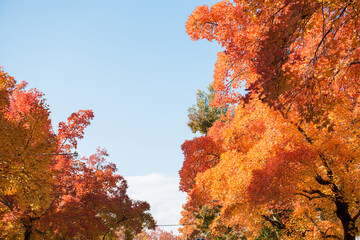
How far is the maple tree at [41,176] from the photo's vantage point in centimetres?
1127

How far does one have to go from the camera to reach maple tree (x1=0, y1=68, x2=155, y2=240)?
11.3m

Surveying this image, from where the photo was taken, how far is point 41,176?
39.5ft

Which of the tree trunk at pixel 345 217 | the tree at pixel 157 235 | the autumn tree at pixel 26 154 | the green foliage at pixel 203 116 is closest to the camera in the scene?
the autumn tree at pixel 26 154

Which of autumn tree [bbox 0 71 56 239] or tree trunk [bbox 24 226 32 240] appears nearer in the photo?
autumn tree [bbox 0 71 56 239]

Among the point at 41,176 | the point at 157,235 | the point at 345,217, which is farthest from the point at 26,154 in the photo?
the point at 157,235

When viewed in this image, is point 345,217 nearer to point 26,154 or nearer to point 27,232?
point 26,154

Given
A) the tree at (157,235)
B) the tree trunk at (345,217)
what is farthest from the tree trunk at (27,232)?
the tree at (157,235)

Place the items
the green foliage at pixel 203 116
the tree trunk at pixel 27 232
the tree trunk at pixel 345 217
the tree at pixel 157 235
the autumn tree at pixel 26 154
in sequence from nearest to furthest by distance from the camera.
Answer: the autumn tree at pixel 26 154 < the tree trunk at pixel 345 217 < the tree trunk at pixel 27 232 < the green foliage at pixel 203 116 < the tree at pixel 157 235

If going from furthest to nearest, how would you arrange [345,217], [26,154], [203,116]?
[203,116], [345,217], [26,154]

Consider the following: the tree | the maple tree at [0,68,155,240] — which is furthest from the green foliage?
the tree

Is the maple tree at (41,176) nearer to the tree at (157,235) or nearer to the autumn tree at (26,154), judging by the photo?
the autumn tree at (26,154)

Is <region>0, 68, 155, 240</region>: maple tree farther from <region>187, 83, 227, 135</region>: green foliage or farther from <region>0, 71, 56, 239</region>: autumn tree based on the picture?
<region>187, 83, 227, 135</region>: green foliage

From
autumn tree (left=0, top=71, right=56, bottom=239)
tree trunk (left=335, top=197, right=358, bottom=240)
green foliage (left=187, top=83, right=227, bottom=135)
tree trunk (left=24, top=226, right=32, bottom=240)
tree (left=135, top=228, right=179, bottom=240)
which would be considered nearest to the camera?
autumn tree (left=0, top=71, right=56, bottom=239)

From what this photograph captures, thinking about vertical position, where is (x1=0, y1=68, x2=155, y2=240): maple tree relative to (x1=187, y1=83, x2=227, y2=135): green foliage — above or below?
below
